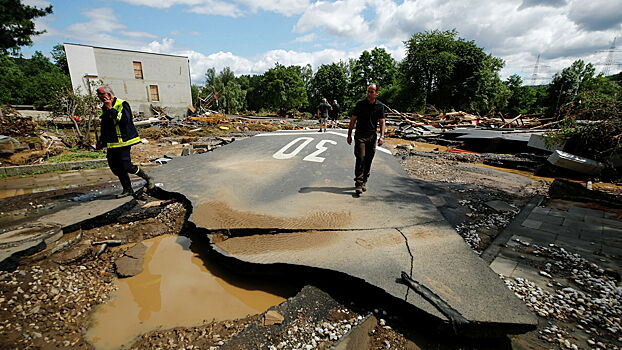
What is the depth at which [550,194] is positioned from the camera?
529 centimetres

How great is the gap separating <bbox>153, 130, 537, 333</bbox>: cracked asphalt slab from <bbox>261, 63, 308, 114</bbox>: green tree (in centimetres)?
4227

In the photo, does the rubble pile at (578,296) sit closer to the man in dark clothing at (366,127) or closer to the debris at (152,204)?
the man in dark clothing at (366,127)

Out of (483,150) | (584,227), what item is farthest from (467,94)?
(584,227)

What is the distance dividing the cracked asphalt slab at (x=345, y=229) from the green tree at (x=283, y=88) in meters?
42.3

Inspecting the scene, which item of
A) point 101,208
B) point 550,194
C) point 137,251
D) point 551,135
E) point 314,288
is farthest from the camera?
point 551,135

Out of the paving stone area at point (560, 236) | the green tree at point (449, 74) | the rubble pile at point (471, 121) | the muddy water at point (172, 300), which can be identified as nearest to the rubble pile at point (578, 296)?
the paving stone area at point (560, 236)

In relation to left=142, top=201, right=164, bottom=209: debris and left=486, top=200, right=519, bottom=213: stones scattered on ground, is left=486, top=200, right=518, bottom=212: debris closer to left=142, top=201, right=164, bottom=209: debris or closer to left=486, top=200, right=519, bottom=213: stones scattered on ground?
left=486, top=200, right=519, bottom=213: stones scattered on ground

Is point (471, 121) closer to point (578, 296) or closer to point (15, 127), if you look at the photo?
point (578, 296)

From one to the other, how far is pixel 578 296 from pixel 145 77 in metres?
32.4

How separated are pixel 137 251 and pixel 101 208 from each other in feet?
4.41

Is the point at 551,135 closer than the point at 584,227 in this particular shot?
No

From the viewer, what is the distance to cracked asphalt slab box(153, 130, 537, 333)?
2029 mm

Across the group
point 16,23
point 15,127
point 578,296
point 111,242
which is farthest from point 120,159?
point 16,23

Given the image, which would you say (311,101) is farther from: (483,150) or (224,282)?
(224,282)
